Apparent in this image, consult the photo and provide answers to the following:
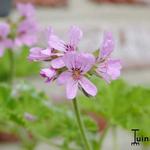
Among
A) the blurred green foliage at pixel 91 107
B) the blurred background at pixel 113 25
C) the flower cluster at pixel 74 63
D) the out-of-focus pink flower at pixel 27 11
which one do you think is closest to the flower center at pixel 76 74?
the flower cluster at pixel 74 63

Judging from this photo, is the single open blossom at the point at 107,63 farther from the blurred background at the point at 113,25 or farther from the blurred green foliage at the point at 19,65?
the blurred background at the point at 113,25

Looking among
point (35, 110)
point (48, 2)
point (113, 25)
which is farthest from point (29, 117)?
point (113, 25)

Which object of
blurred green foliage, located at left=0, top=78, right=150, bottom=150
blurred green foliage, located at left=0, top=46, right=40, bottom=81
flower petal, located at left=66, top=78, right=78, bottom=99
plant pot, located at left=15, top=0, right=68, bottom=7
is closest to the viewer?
flower petal, located at left=66, top=78, right=78, bottom=99

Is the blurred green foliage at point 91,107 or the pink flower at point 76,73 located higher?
the pink flower at point 76,73

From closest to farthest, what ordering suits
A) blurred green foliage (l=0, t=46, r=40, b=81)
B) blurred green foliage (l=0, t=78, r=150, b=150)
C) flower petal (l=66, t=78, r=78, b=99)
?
flower petal (l=66, t=78, r=78, b=99) < blurred green foliage (l=0, t=78, r=150, b=150) < blurred green foliage (l=0, t=46, r=40, b=81)

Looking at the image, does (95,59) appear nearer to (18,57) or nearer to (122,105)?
(122,105)

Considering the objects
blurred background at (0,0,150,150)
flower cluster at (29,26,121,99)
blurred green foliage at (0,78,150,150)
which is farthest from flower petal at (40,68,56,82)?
blurred background at (0,0,150,150)

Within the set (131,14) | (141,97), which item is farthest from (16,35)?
(131,14)

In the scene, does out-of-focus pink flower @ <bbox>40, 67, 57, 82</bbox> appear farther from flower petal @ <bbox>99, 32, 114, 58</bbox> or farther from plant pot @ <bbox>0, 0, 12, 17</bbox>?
plant pot @ <bbox>0, 0, 12, 17</bbox>

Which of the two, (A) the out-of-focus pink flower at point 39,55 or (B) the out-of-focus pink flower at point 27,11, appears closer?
(A) the out-of-focus pink flower at point 39,55
